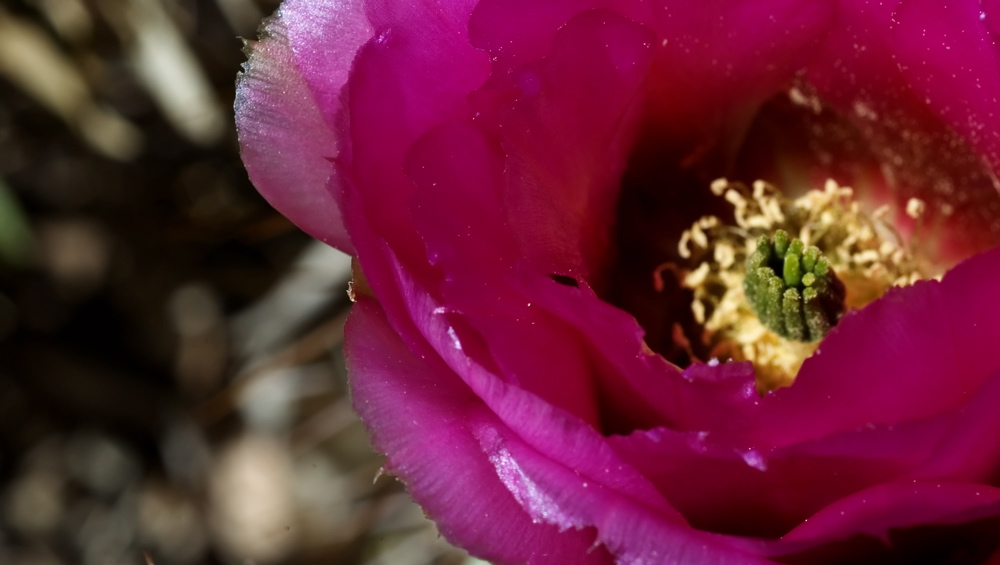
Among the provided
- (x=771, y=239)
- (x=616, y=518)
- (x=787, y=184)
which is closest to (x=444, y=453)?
(x=616, y=518)

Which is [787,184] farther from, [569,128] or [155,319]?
[155,319]

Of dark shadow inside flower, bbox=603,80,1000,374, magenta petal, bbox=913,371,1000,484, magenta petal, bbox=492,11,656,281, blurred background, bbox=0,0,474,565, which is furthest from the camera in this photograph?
blurred background, bbox=0,0,474,565

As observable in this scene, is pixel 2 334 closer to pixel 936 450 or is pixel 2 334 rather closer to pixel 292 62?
pixel 292 62

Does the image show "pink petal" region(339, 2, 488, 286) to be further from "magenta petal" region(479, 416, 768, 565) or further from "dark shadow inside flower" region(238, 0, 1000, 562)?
"magenta petal" region(479, 416, 768, 565)

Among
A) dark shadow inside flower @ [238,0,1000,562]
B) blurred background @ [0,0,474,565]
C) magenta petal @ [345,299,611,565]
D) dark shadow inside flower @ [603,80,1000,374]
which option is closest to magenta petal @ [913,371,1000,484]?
dark shadow inside flower @ [238,0,1000,562]

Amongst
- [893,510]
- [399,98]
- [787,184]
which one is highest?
[399,98]

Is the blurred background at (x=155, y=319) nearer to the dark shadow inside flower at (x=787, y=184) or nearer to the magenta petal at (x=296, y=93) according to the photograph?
the dark shadow inside flower at (x=787, y=184)
